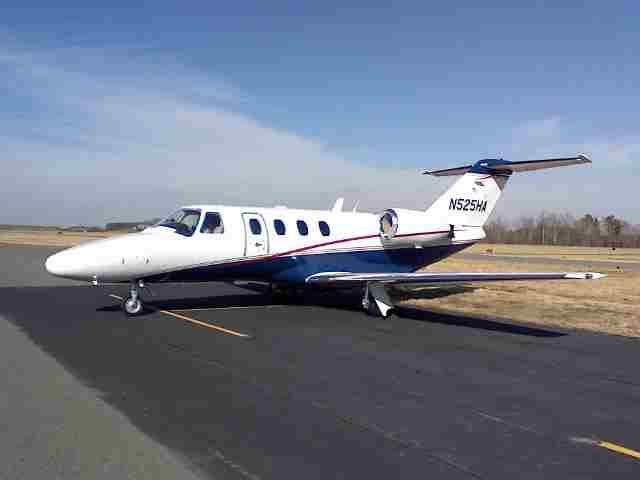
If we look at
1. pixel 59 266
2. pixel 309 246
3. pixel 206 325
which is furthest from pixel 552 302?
pixel 59 266

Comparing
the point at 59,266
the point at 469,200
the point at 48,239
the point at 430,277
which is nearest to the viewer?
the point at 59,266

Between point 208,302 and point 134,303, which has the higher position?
point 134,303

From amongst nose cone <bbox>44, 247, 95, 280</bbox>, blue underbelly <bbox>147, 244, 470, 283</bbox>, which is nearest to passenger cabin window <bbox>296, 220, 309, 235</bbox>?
blue underbelly <bbox>147, 244, 470, 283</bbox>

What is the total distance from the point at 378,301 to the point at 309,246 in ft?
7.59

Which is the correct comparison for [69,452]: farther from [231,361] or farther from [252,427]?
[231,361]

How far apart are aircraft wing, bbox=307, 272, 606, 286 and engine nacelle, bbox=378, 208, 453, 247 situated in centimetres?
200

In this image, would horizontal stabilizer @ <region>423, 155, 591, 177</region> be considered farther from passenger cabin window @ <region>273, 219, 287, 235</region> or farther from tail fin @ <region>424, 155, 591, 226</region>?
passenger cabin window @ <region>273, 219, 287, 235</region>

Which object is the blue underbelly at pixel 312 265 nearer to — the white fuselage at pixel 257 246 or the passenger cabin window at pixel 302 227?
the white fuselage at pixel 257 246

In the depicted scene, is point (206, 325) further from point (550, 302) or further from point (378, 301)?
point (550, 302)

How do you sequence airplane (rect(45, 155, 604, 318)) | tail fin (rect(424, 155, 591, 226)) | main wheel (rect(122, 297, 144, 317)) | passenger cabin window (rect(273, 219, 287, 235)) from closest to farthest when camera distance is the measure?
airplane (rect(45, 155, 604, 318)), main wheel (rect(122, 297, 144, 317)), passenger cabin window (rect(273, 219, 287, 235)), tail fin (rect(424, 155, 591, 226))

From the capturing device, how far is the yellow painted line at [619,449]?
503 cm

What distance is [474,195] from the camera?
54.7 feet

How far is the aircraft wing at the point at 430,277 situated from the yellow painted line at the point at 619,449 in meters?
5.28

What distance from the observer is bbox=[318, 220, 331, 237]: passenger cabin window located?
49.1 ft
